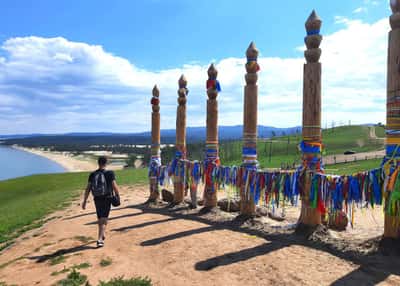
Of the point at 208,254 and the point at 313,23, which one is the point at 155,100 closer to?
the point at 313,23

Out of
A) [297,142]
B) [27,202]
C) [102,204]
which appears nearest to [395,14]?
[102,204]

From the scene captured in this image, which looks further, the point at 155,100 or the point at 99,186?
the point at 155,100

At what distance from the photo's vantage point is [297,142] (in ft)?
181

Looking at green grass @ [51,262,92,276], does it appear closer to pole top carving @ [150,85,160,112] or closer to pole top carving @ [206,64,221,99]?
pole top carving @ [206,64,221,99]

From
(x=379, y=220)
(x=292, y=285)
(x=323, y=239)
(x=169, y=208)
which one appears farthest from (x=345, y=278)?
(x=169, y=208)

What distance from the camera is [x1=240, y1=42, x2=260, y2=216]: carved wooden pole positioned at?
8156 mm

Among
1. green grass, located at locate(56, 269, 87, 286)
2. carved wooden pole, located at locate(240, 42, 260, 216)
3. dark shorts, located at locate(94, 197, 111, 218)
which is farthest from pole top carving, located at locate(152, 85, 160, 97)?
Answer: green grass, located at locate(56, 269, 87, 286)

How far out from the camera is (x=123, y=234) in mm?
7676

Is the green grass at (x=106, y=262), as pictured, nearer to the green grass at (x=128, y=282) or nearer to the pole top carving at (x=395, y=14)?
the green grass at (x=128, y=282)

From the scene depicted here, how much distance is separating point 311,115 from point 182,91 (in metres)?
5.02

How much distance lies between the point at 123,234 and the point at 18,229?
4531 millimetres

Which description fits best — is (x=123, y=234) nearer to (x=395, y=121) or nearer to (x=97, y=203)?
(x=97, y=203)

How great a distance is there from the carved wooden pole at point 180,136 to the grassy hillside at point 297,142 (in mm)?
31739

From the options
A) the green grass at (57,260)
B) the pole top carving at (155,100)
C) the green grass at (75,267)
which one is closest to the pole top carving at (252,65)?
the pole top carving at (155,100)
